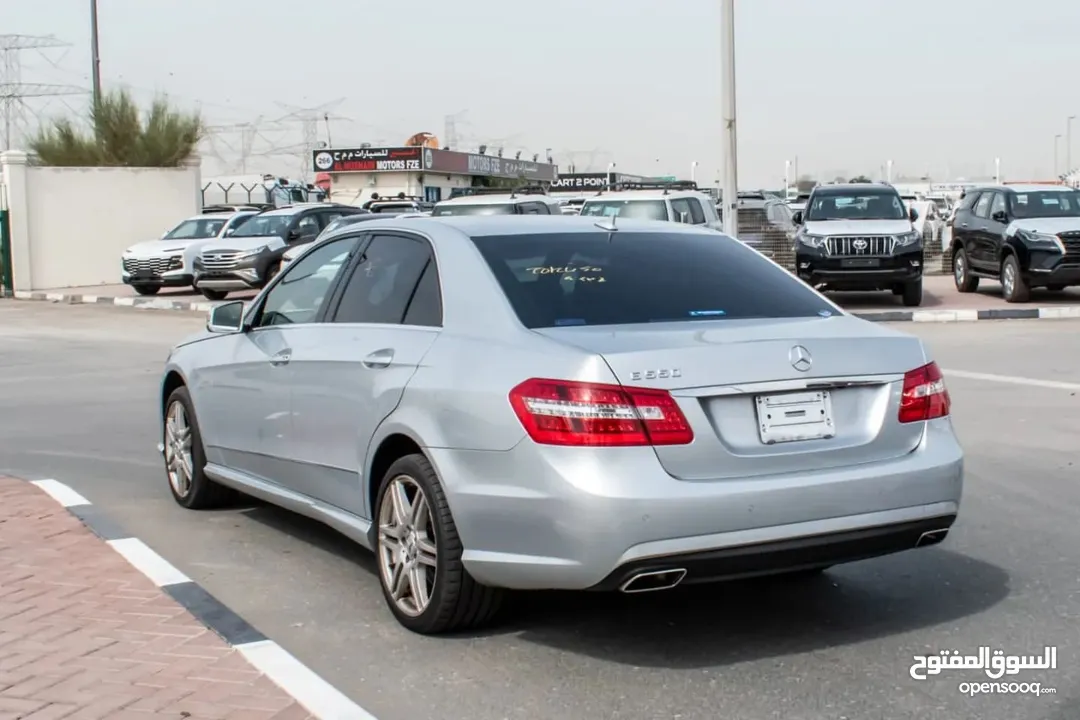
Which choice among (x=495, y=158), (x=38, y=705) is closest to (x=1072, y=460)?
(x=38, y=705)

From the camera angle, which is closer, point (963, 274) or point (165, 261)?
point (963, 274)

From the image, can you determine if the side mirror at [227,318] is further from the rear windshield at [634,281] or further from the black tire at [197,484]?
the rear windshield at [634,281]

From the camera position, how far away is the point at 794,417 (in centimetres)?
455

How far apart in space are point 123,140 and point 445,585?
3245 centimetres

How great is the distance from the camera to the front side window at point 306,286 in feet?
20.2

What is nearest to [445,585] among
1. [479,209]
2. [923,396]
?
[923,396]

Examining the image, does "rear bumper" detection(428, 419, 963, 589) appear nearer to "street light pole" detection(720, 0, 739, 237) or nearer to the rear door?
"street light pole" detection(720, 0, 739, 237)

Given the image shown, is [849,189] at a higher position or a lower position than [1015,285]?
higher

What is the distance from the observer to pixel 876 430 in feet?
15.4

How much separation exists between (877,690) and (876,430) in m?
0.90

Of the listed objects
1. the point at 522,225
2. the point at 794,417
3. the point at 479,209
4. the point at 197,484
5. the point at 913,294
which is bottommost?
the point at 197,484

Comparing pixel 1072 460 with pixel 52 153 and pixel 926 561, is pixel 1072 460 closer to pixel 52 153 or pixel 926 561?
pixel 926 561

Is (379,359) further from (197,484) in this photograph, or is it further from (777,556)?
(197,484)

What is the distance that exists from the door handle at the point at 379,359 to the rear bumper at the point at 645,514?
0.64m
